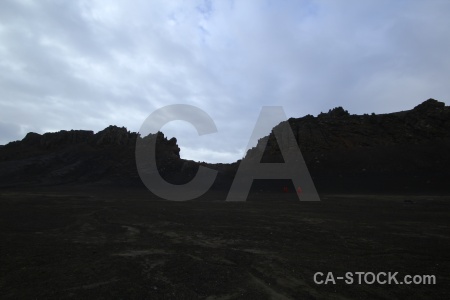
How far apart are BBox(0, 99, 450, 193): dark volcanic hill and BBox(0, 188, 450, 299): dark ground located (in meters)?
26.0

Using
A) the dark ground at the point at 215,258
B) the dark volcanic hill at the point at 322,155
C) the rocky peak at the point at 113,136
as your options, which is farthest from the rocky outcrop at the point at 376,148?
the rocky peak at the point at 113,136

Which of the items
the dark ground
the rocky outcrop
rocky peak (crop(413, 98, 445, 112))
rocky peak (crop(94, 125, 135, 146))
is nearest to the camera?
the dark ground

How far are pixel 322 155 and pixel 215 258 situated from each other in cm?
4279

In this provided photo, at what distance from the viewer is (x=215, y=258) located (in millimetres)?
7320

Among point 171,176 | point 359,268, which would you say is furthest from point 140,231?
point 171,176

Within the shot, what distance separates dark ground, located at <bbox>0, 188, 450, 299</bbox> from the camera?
5.19 meters

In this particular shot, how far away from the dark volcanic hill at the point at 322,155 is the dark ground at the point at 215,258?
2602 cm

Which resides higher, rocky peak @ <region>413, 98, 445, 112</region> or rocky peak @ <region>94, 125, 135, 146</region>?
rocky peak @ <region>413, 98, 445, 112</region>

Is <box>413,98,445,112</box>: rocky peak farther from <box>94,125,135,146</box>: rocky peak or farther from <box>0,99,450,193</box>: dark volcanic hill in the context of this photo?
<box>94,125,135,146</box>: rocky peak

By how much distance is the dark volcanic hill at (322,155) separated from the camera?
36688 millimetres

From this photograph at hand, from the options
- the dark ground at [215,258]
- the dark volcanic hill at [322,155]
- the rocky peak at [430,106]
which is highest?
the rocky peak at [430,106]

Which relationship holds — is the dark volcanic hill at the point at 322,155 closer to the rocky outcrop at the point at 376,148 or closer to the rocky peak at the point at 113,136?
the rocky outcrop at the point at 376,148

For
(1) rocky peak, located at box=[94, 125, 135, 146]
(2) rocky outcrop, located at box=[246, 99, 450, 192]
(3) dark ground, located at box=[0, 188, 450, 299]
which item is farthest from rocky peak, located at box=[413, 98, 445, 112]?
(1) rocky peak, located at box=[94, 125, 135, 146]

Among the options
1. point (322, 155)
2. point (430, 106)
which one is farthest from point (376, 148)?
point (430, 106)
